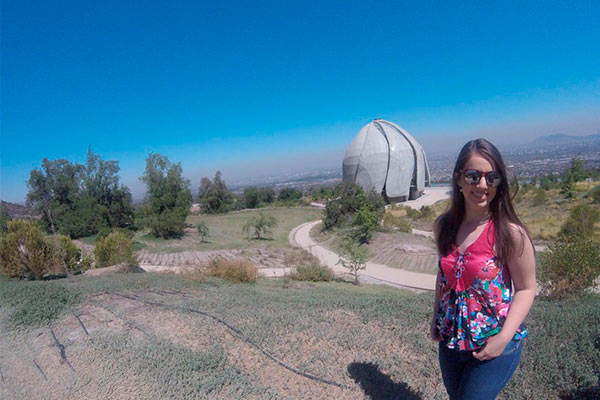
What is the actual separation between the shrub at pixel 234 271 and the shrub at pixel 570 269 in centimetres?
625

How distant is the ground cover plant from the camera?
9.12ft

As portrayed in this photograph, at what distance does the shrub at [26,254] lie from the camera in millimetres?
8039

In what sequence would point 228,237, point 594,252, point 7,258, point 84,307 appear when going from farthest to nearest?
point 228,237, point 7,258, point 594,252, point 84,307

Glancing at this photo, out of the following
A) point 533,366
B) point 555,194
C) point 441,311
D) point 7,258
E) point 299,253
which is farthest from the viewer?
point 555,194

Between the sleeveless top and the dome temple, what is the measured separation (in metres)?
33.0

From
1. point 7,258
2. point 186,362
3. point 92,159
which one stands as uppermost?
point 92,159

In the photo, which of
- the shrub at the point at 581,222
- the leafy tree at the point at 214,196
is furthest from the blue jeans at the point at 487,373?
the leafy tree at the point at 214,196

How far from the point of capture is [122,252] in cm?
1030

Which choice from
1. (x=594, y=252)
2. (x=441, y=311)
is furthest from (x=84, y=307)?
(x=594, y=252)

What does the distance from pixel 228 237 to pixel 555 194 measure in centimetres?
2472

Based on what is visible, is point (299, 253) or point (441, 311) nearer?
point (441, 311)

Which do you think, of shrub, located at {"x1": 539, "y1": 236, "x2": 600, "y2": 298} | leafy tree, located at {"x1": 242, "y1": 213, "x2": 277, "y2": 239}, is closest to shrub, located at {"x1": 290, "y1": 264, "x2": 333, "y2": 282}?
shrub, located at {"x1": 539, "y1": 236, "x2": 600, "y2": 298}

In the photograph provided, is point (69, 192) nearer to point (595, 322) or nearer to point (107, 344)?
point (107, 344)

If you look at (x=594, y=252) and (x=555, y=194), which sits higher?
(x=594, y=252)
